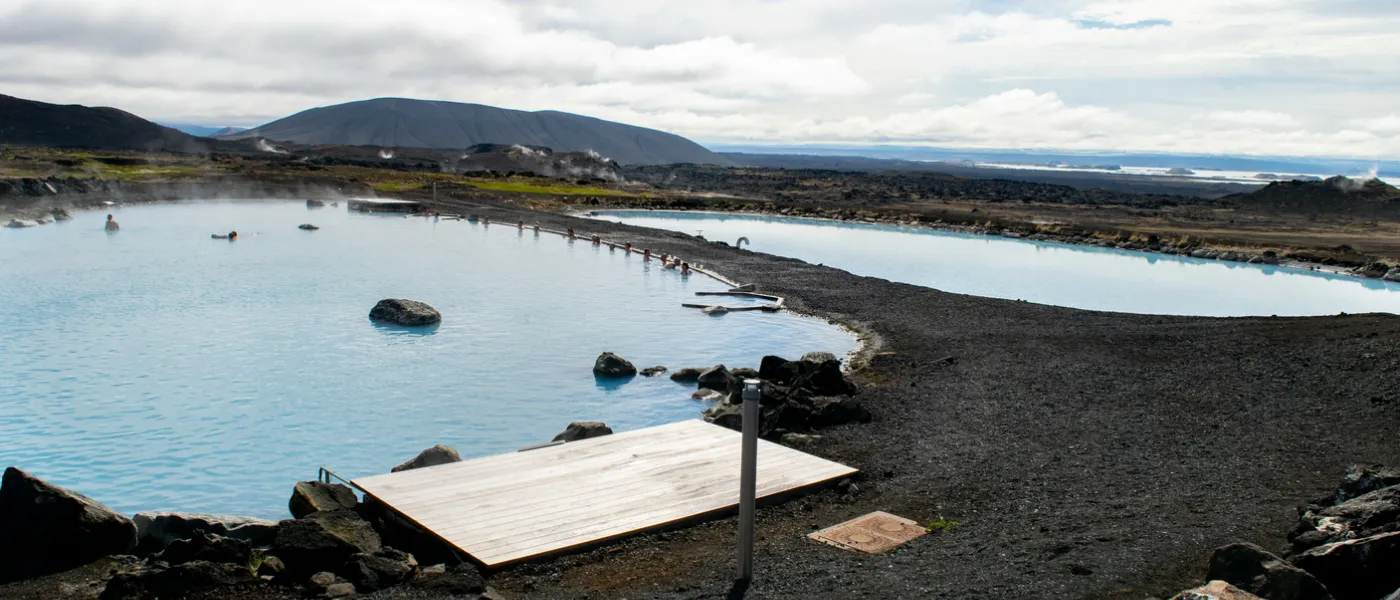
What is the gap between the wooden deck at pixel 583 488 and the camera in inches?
265

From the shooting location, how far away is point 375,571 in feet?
20.6

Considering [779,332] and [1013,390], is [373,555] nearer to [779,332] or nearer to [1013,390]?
[1013,390]

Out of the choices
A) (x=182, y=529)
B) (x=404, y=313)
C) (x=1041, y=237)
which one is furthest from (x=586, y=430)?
(x=1041, y=237)

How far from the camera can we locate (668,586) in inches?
242

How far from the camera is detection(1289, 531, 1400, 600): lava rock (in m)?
5.16

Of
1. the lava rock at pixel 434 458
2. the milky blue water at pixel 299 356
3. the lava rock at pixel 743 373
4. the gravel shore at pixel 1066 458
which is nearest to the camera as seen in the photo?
the gravel shore at pixel 1066 458

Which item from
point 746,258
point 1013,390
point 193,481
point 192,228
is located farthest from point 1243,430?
point 192,228

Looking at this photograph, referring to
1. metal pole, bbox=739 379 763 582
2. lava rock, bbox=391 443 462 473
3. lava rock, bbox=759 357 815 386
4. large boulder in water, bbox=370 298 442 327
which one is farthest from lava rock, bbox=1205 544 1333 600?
large boulder in water, bbox=370 298 442 327

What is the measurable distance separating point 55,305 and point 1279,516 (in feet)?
66.2

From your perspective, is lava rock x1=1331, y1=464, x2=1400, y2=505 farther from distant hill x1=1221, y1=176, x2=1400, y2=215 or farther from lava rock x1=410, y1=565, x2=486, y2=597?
distant hill x1=1221, y1=176, x2=1400, y2=215

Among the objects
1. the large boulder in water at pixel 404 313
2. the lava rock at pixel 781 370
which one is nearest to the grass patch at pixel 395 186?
the large boulder in water at pixel 404 313

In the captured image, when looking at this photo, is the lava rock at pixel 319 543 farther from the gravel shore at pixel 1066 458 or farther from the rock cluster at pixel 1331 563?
the rock cluster at pixel 1331 563

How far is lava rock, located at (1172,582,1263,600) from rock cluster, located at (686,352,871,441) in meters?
4.56

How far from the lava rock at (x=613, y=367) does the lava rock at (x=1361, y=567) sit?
10.1 meters
